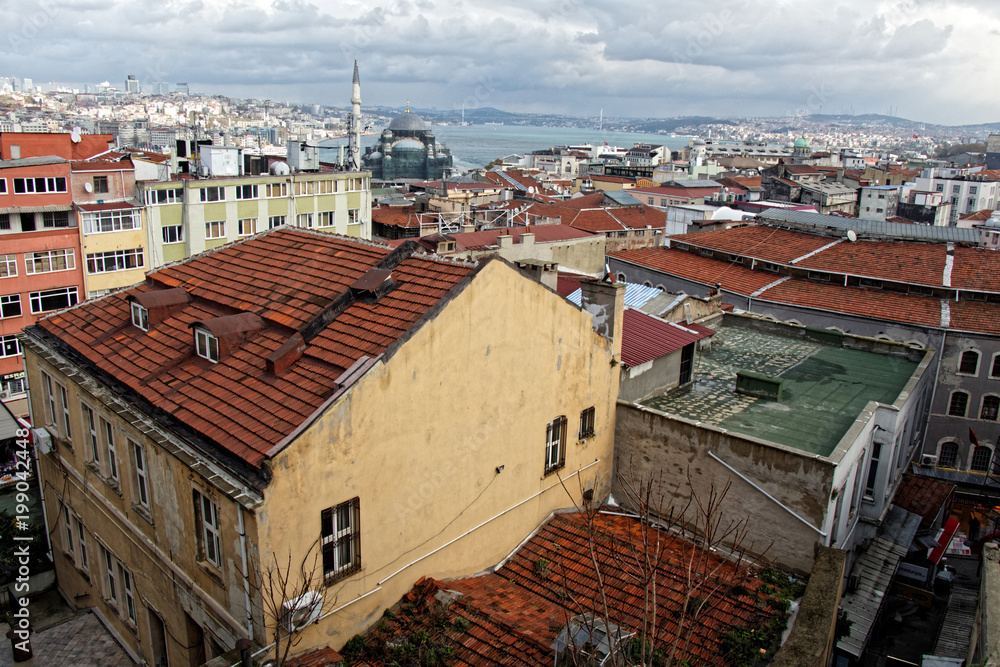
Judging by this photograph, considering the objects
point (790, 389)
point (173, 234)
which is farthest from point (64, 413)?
point (173, 234)

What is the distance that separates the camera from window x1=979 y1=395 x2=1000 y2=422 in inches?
1150

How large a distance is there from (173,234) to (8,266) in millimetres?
9616

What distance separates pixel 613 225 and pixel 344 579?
5601cm

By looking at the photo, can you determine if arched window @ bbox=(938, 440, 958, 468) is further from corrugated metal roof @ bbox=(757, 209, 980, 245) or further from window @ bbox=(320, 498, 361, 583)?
window @ bbox=(320, 498, 361, 583)

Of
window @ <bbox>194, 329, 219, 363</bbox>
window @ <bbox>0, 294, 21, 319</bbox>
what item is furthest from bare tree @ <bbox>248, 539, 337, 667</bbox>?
window @ <bbox>0, 294, 21, 319</bbox>

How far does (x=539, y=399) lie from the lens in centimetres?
1348

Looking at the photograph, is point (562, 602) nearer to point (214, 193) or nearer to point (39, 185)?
point (39, 185)

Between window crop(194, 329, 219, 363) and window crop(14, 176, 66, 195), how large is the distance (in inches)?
1095

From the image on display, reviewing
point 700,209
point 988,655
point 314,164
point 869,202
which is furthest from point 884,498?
point 869,202

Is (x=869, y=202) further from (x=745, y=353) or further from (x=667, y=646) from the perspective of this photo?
(x=667, y=646)

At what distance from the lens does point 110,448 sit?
12.9 metres

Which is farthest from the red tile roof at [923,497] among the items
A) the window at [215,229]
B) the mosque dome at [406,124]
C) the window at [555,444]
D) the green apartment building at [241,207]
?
the mosque dome at [406,124]

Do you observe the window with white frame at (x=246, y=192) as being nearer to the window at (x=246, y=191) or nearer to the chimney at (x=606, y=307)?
the window at (x=246, y=191)

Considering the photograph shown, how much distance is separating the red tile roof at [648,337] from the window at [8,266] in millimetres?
29996
